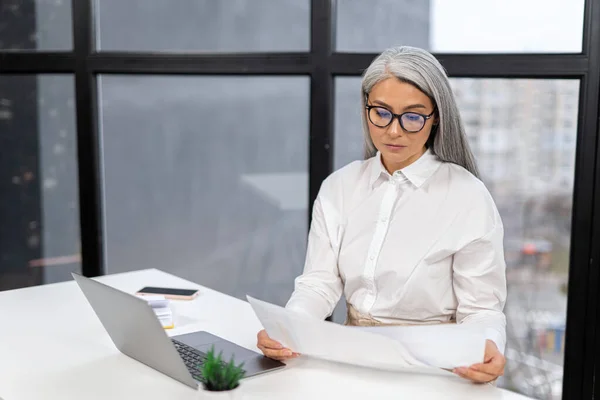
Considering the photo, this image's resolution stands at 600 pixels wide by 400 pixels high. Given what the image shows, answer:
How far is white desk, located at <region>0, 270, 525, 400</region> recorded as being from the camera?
1.35 metres

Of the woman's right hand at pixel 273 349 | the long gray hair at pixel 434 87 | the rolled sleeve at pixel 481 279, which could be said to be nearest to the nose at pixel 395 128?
the long gray hair at pixel 434 87

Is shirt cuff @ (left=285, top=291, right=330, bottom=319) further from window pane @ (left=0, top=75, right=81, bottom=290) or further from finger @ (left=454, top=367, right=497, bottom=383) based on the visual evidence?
window pane @ (left=0, top=75, right=81, bottom=290)

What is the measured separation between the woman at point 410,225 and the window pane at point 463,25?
0.82m

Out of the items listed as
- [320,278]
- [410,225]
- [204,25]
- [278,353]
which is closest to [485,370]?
[278,353]

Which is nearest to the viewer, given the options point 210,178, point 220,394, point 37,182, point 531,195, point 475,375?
point 220,394

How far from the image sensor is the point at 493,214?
5.93 feet

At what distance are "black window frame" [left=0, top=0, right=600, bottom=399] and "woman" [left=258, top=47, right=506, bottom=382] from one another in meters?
0.73

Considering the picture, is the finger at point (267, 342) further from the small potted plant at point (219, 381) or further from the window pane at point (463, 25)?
the window pane at point (463, 25)

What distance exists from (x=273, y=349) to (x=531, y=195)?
1.42 meters

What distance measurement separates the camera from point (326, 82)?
8.96 ft

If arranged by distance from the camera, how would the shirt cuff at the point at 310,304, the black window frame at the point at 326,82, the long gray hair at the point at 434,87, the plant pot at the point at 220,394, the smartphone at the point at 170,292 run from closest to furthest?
the plant pot at the point at 220,394, the long gray hair at the point at 434,87, the shirt cuff at the point at 310,304, the smartphone at the point at 170,292, the black window frame at the point at 326,82

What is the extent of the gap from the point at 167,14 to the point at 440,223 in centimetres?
181

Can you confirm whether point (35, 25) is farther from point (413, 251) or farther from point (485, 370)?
point (485, 370)

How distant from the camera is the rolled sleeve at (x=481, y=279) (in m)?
1.73
